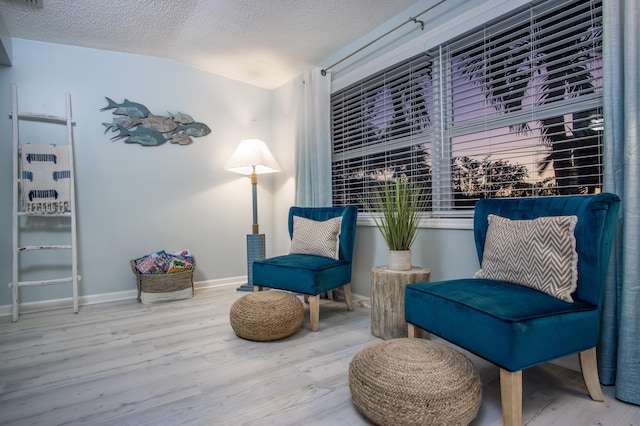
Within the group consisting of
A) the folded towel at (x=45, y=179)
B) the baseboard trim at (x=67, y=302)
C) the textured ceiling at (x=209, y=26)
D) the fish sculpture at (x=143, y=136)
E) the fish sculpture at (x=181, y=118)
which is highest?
the textured ceiling at (x=209, y=26)

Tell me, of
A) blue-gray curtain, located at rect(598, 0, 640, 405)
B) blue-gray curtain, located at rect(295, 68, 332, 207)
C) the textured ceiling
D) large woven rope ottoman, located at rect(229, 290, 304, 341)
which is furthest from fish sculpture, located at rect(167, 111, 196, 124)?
blue-gray curtain, located at rect(598, 0, 640, 405)

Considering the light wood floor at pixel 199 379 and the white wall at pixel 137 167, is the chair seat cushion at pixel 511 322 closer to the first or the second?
the light wood floor at pixel 199 379

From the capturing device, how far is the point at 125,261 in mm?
3158

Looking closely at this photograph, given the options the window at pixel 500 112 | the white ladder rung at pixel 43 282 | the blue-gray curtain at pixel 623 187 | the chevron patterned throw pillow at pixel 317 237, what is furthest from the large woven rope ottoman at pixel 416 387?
the white ladder rung at pixel 43 282

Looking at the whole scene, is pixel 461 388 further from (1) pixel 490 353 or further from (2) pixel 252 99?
(2) pixel 252 99

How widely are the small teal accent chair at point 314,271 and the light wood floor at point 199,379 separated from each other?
0.84 ft

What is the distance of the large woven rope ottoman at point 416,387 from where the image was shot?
1.14 metres

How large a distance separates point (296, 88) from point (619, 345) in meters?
3.13

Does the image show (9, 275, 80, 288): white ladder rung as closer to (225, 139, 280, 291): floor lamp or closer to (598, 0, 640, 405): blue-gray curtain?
(225, 139, 280, 291): floor lamp

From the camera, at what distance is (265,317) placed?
2.00 metres

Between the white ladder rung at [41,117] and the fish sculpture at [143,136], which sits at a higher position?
the white ladder rung at [41,117]

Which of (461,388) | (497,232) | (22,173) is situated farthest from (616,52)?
(22,173)

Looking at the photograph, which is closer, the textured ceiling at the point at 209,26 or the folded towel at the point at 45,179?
the textured ceiling at the point at 209,26

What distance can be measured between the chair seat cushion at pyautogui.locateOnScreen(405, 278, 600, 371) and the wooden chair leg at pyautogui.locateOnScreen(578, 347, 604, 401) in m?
0.07
